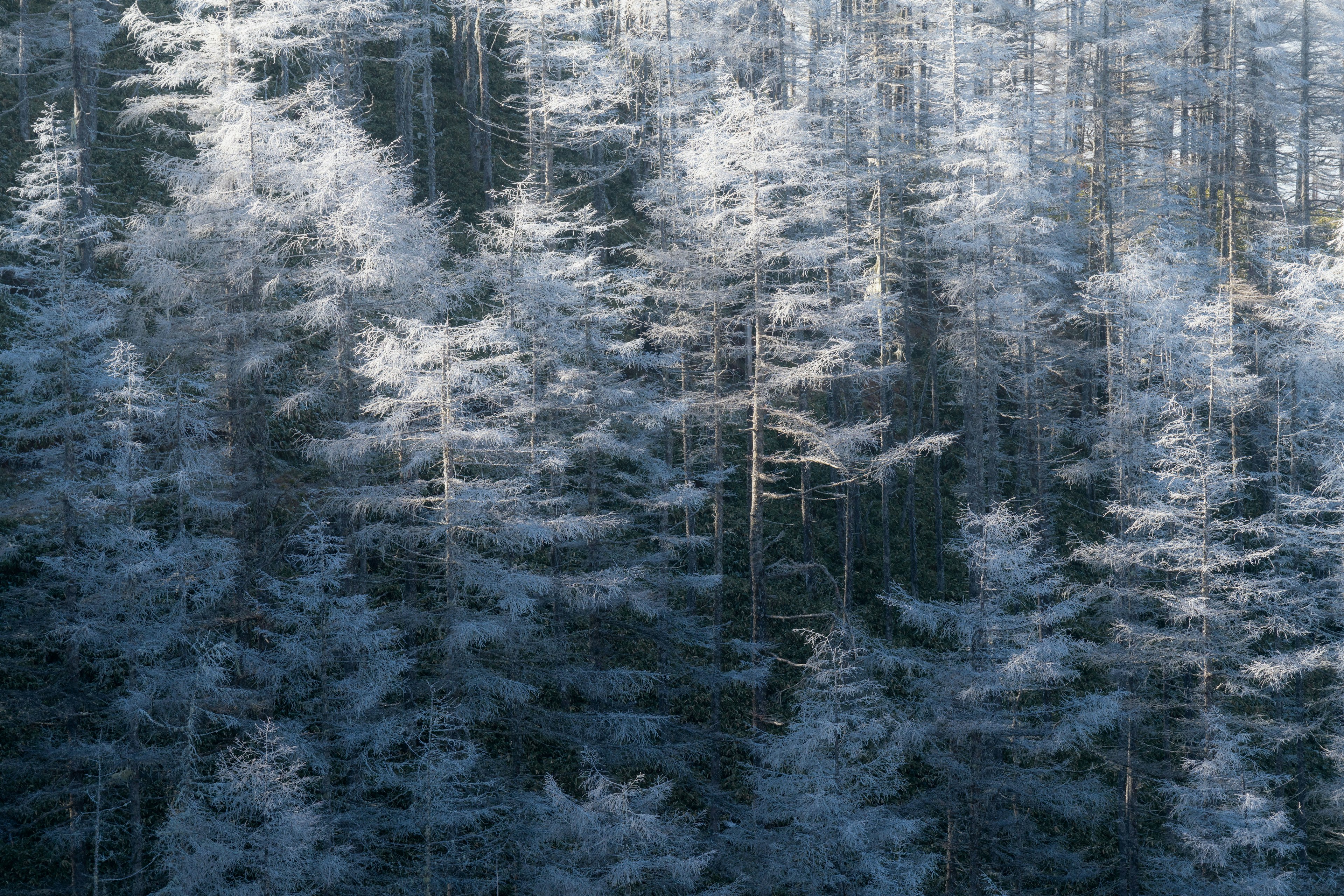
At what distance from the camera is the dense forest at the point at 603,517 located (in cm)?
1373

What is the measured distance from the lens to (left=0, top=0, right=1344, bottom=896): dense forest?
13.7 meters

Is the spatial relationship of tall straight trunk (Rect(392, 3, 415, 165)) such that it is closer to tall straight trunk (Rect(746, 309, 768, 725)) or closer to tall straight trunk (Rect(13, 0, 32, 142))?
tall straight trunk (Rect(13, 0, 32, 142))

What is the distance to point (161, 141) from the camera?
30.9 m

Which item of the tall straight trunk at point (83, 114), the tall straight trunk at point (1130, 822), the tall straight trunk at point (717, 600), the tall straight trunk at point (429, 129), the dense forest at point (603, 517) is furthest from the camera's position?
the tall straight trunk at point (429, 129)

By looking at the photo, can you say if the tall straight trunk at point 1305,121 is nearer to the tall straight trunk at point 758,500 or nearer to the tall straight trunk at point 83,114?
the tall straight trunk at point 758,500

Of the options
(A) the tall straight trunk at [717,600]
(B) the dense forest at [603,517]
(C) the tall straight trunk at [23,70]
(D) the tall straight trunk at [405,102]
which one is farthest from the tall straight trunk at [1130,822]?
(C) the tall straight trunk at [23,70]

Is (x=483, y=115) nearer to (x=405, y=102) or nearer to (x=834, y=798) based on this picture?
(x=405, y=102)

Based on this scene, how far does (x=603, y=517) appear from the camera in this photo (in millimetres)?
16328

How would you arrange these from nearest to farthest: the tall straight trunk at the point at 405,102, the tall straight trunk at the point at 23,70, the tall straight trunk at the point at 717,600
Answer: the tall straight trunk at the point at 717,600
the tall straight trunk at the point at 23,70
the tall straight trunk at the point at 405,102

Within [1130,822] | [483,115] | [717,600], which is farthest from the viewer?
[483,115]

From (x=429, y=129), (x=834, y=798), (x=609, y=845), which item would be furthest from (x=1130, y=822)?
(x=429, y=129)

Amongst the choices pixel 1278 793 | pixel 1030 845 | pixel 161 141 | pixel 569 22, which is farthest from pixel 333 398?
pixel 1278 793

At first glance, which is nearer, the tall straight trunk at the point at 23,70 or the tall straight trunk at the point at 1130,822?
the tall straight trunk at the point at 1130,822

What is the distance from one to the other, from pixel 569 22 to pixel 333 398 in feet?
38.0
